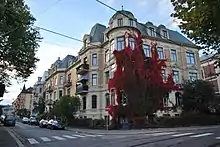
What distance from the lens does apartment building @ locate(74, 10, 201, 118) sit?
3738cm

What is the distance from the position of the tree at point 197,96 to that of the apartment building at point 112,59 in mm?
3278

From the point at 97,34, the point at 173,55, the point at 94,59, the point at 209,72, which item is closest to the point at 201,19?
the point at 173,55

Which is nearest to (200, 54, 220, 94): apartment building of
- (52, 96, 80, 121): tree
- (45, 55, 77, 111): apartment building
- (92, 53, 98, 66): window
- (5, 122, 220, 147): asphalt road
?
(92, 53, 98, 66): window

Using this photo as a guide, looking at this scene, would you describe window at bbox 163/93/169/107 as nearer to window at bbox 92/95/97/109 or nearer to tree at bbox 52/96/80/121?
window at bbox 92/95/97/109

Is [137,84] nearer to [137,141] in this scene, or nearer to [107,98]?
[107,98]

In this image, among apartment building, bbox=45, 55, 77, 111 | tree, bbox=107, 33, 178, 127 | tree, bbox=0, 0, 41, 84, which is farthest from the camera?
apartment building, bbox=45, 55, 77, 111

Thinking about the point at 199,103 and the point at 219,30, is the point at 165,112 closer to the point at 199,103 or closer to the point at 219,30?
the point at 199,103

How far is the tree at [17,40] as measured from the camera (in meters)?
16.6

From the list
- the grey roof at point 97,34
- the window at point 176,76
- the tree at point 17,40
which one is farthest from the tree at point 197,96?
the tree at point 17,40

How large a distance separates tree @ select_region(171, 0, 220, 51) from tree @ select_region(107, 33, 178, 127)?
1828cm

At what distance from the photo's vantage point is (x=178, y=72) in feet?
133

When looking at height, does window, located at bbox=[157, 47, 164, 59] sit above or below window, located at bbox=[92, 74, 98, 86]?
above

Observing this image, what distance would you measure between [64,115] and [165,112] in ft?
52.2

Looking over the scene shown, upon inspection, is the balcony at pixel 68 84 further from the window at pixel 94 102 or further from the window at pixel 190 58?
the window at pixel 190 58
